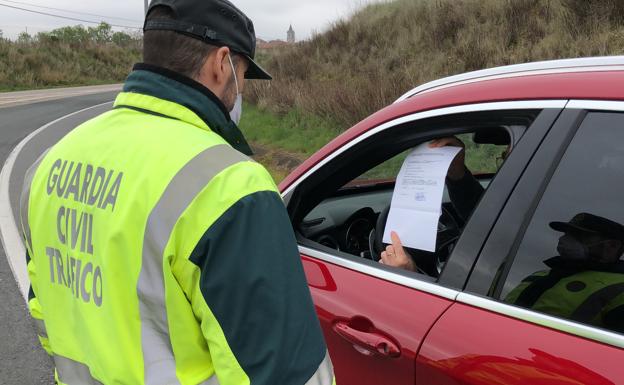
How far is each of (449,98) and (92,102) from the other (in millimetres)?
23499

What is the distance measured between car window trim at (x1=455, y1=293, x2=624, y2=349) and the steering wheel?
365 mm

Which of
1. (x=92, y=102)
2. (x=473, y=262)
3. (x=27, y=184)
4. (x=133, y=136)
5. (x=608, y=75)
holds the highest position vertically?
(x=608, y=75)

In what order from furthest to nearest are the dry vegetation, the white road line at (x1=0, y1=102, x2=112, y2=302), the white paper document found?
the dry vegetation < the white road line at (x1=0, y1=102, x2=112, y2=302) < the white paper document

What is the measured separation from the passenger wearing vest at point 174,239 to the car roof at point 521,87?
0.70 meters

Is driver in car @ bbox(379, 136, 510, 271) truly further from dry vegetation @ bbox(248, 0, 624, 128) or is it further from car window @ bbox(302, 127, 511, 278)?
dry vegetation @ bbox(248, 0, 624, 128)

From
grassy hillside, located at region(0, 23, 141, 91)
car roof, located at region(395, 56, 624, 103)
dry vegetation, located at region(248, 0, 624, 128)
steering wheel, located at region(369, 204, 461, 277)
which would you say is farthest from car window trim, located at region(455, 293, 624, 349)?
grassy hillside, located at region(0, 23, 141, 91)

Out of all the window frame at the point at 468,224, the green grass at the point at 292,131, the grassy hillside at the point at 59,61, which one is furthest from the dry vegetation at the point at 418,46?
the grassy hillside at the point at 59,61

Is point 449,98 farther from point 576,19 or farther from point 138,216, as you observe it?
point 576,19

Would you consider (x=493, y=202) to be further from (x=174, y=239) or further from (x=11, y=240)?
(x=11, y=240)

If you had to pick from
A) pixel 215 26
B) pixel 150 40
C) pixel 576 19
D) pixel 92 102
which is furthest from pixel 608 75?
pixel 92 102

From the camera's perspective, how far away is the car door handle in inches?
60.7

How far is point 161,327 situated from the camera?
3.55ft

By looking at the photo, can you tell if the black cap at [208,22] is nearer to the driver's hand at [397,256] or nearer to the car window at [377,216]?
the car window at [377,216]

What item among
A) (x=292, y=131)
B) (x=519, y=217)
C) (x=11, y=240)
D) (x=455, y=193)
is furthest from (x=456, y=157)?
(x=292, y=131)
